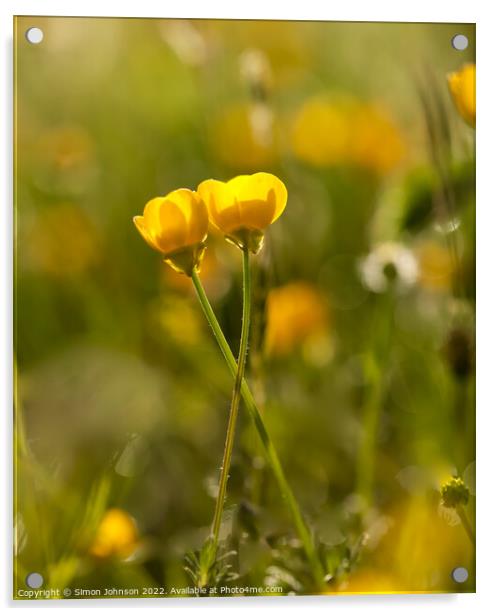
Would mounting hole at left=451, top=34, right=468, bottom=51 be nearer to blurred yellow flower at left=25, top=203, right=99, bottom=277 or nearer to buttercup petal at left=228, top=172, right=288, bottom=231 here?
buttercup petal at left=228, top=172, right=288, bottom=231

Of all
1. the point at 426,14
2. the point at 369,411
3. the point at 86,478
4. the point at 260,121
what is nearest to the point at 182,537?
the point at 86,478

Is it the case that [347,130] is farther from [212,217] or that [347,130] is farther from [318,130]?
[212,217]

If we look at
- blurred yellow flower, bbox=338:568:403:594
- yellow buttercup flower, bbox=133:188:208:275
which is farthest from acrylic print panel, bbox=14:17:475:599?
yellow buttercup flower, bbox=133:188:208:275

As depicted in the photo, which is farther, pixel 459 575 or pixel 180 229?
pixel 459 575

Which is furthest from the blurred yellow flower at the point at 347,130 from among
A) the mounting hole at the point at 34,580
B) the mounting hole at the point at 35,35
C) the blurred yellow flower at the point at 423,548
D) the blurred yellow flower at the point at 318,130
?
the mounting hole at the point at 34,580

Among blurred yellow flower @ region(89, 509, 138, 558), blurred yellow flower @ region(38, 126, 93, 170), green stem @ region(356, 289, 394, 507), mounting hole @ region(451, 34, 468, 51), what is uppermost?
mounting hole @ region(451, 34, 468, 51)
